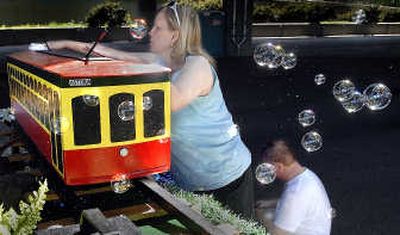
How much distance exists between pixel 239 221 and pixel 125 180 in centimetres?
61

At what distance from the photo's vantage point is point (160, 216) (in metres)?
2.74

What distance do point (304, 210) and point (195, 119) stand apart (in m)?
1.05

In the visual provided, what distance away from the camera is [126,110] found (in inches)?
110

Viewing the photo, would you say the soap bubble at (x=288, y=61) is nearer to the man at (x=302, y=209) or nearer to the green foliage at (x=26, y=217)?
the man at (x=302, y=209)

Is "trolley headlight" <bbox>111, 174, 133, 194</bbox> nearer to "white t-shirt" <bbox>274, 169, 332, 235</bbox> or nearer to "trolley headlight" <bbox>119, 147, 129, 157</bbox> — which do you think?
"trolley headlight" <bbox>119, 147, 129, 157</bbox>

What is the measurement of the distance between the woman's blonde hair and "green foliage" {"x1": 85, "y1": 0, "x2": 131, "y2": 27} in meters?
19.9

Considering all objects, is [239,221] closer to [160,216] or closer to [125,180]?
[160,216]

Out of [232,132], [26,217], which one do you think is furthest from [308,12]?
[26,217]

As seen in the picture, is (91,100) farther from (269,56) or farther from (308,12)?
(308,12)

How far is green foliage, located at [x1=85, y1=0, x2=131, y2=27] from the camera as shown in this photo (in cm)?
2303

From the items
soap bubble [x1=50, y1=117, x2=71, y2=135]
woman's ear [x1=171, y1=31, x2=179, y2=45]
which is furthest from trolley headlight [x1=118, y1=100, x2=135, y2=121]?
woman's ear [x1=171, y1=31, x2=179, y2=45]

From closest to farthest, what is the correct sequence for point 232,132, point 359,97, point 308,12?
point 232,132
point 359,97
point 308,12

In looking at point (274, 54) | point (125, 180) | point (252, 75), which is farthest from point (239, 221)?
point (252, 75)

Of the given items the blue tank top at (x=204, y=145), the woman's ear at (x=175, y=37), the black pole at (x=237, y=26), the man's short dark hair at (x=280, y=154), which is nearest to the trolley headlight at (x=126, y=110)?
the blue tank top at (x=204, y=145)
